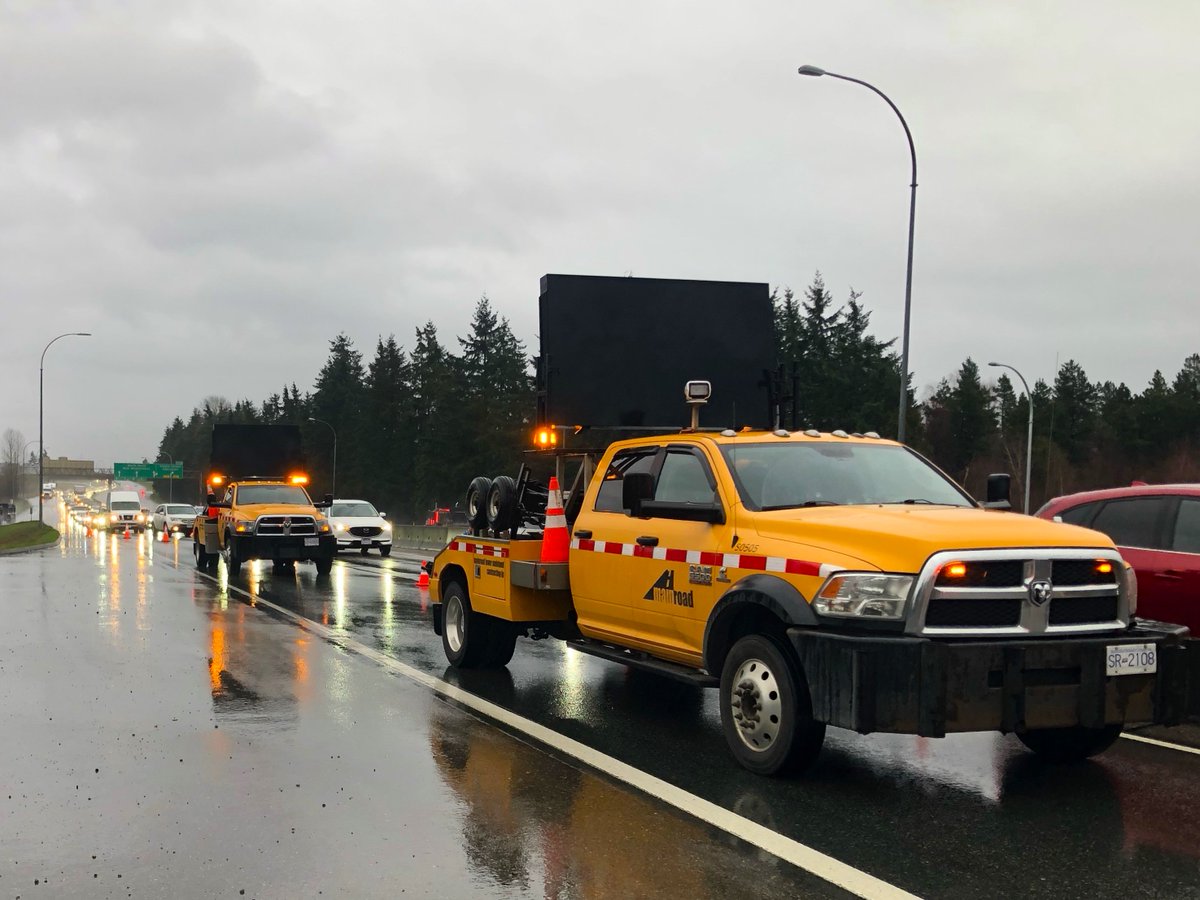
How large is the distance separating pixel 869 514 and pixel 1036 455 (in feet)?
278

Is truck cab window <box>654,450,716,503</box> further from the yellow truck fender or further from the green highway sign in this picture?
the green highway sign

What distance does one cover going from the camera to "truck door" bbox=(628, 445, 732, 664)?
7027mm

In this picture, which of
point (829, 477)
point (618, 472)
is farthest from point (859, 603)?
point (618, 472)

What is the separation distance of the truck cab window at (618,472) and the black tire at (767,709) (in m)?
1.92

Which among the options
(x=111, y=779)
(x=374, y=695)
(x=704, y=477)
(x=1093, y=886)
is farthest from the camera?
(x=374, y=695)

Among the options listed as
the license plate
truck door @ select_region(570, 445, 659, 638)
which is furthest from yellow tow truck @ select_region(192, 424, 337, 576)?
the license plate

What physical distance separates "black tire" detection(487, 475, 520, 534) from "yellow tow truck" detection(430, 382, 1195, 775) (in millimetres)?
1722

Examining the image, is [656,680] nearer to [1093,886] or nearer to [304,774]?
[304,774]

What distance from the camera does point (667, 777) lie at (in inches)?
251

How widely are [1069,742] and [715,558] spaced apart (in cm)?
232

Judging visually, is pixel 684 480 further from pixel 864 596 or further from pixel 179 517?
pixel 179 517

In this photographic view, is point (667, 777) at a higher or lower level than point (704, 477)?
lower

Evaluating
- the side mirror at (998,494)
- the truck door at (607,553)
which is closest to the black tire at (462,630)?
the truck door at (607,553)

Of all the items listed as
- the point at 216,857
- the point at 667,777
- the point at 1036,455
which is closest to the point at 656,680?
the point at 667,777
